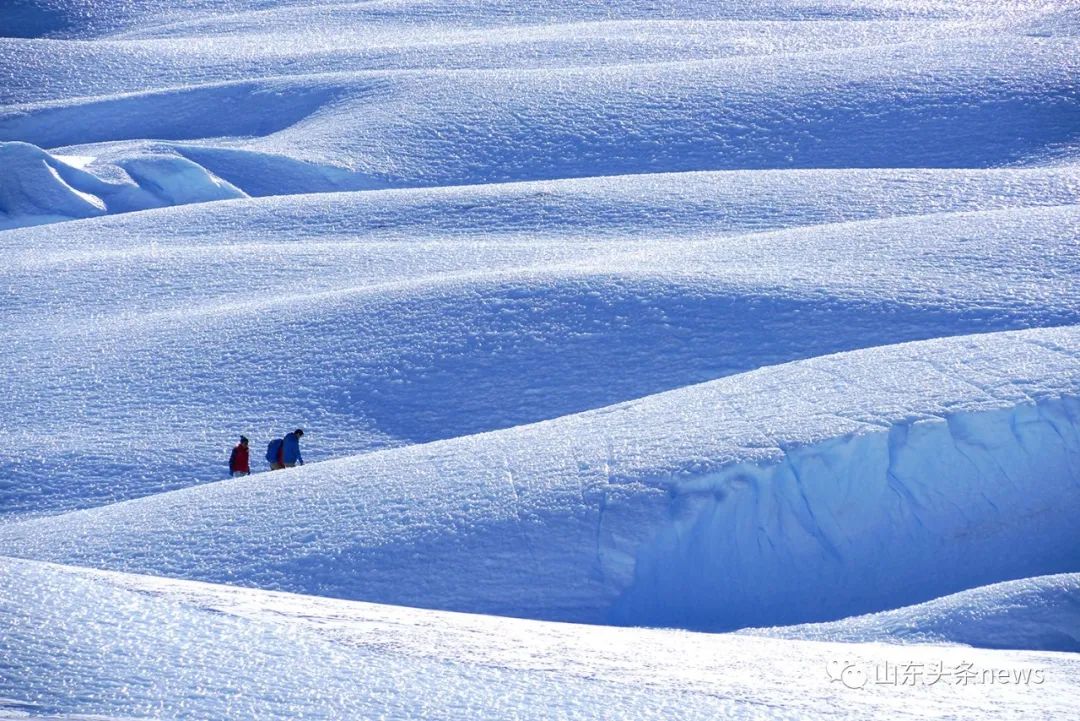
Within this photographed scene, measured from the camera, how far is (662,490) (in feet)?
24.2

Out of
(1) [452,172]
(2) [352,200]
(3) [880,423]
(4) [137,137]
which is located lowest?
(3) [880,423]

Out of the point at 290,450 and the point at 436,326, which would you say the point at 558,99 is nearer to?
the point at 436,326

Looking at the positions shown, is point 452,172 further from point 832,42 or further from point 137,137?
point 832,42

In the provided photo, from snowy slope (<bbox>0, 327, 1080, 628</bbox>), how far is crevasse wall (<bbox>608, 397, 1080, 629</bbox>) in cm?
1

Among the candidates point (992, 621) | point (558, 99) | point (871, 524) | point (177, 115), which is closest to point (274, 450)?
point (871, 524)

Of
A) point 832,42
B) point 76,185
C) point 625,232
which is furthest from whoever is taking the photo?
point 832,42

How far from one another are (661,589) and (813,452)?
116 cm

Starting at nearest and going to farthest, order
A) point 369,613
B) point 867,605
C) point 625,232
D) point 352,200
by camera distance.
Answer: point 369,613, point 867,605, point 625,232, point 352,200

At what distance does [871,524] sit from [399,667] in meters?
3.59

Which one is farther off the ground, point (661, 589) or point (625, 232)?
point (625, 232)

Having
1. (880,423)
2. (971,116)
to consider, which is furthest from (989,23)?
(880,423)

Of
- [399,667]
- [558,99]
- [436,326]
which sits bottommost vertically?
[399,667]

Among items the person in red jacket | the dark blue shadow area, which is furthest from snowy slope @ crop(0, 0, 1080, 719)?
the dark blue shadow area

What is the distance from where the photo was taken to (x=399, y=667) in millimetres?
4551
